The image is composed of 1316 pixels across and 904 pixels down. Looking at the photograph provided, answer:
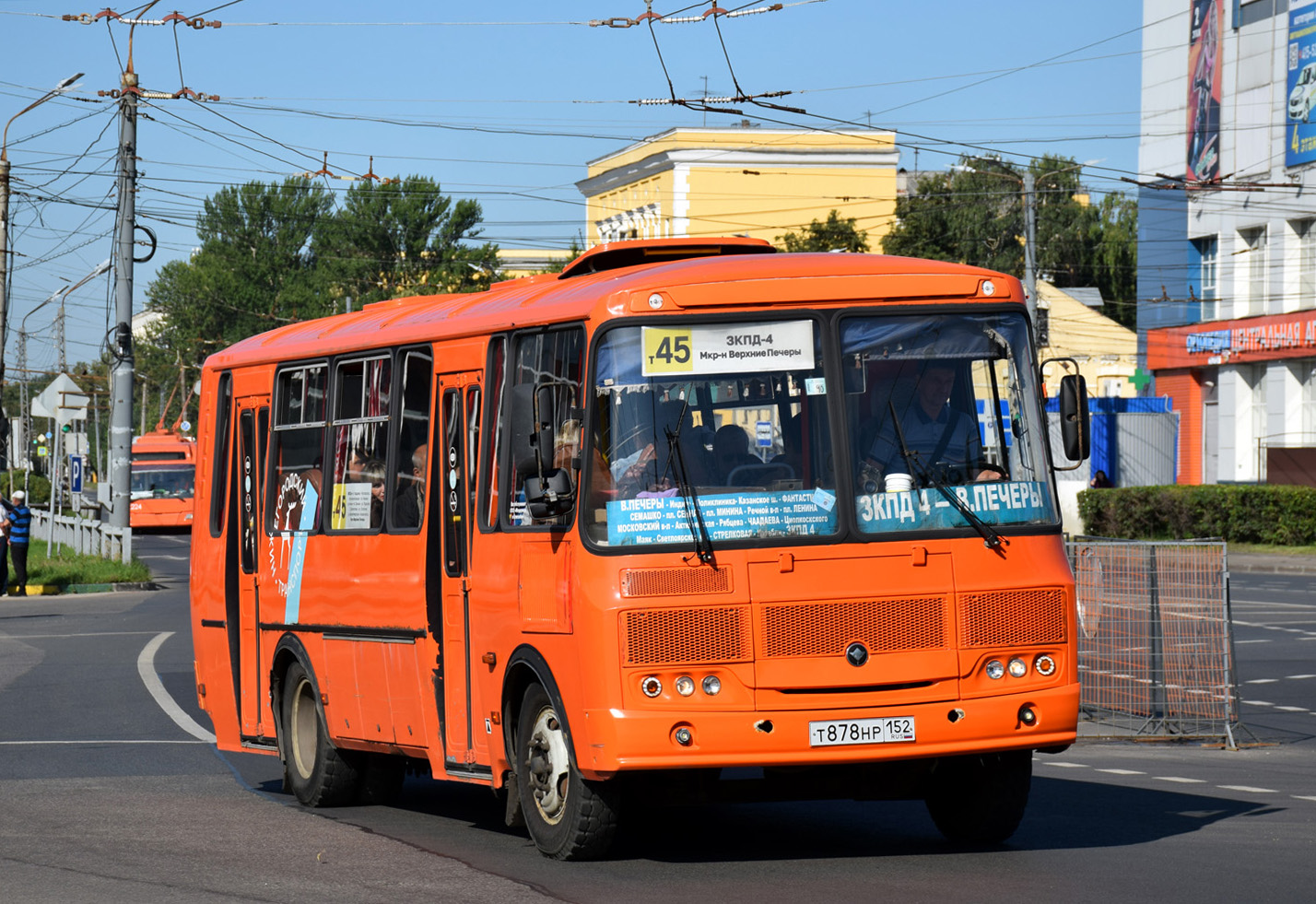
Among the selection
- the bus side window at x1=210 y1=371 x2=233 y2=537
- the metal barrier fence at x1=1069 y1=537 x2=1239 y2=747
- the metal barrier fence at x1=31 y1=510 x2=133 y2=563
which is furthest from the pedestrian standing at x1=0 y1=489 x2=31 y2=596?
the metal barrier fence at x1=1069 y1=537 x2=1239 y2=747

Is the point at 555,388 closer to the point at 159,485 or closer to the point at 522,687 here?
the point at 522,687

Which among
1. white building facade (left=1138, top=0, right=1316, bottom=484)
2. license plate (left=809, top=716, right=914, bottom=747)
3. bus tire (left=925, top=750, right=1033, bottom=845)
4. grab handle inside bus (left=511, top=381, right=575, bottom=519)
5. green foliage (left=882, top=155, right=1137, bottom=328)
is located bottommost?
bus tire (left=925, top=750, right=1033, bottom=845)

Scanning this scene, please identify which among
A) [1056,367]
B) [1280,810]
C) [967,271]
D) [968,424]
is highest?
[1056,367]

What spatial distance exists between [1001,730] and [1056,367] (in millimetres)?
83243

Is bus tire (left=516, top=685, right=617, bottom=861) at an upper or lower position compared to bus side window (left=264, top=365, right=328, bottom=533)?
lower

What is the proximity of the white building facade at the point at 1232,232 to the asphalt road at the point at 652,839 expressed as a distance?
37085 mm

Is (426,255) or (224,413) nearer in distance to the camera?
(224,413)

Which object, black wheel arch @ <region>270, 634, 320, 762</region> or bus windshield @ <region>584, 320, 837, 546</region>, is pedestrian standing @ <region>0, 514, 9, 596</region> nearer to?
black wheel arch @ <region>270, 634, 320, 762</region>

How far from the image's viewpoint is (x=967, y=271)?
916 centimetres

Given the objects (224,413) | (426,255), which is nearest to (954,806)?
(224,413)

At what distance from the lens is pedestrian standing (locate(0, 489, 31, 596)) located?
32438 mm

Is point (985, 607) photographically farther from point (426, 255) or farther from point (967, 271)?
point (426, 255)

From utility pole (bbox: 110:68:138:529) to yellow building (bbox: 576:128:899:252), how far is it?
2382 inches

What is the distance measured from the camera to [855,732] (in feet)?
27.6
